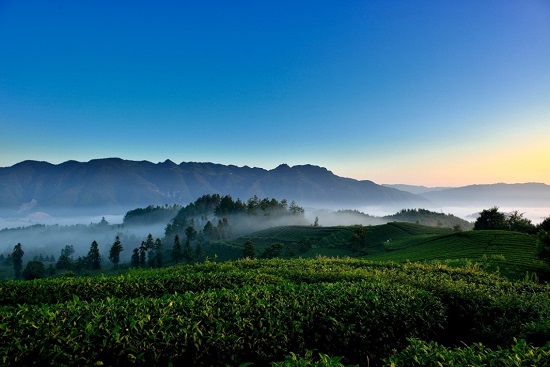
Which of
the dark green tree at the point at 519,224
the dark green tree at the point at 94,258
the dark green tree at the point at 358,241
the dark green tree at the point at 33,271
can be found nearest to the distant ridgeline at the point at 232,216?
the dark green tree at the point at 94,258

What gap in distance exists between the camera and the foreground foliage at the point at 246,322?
5.00 m

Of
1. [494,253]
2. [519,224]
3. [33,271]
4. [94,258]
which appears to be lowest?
[94,258]

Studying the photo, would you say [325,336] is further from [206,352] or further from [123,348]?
[123,348]

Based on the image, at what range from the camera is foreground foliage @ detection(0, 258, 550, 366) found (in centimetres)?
500

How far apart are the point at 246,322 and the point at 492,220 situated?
8687 cm

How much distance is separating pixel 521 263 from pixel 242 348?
101ft

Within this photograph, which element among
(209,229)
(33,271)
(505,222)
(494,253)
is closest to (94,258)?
(33,271)

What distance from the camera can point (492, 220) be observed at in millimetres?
73688

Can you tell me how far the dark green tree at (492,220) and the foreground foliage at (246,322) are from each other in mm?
76010

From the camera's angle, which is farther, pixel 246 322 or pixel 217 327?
pixel 246 322

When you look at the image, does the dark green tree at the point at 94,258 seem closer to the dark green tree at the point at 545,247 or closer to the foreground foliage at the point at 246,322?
the foreground foliage at the point at 246,322

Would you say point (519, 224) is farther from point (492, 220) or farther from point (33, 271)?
point (33, 271)

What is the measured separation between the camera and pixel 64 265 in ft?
348

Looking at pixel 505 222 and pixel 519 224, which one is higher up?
pixel 519 224
